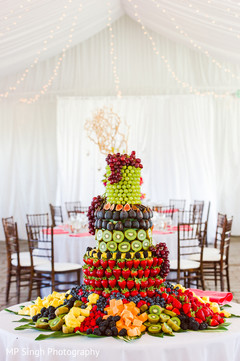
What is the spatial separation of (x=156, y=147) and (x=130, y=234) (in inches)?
307

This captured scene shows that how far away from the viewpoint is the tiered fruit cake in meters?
2.81

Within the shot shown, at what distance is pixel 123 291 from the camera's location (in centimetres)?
301

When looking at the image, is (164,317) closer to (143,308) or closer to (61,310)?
(143,308)

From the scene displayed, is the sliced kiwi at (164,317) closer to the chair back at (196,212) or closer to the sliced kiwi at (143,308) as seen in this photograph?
the sliced kiwi at (143,308)

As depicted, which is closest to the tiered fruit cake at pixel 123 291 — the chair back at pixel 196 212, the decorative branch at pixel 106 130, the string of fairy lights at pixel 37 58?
the chair back at pixel 196 212

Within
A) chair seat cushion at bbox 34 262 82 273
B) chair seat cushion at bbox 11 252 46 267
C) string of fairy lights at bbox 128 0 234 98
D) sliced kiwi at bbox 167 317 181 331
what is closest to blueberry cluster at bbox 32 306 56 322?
sliced kiwi at bbox 167 317 181 331

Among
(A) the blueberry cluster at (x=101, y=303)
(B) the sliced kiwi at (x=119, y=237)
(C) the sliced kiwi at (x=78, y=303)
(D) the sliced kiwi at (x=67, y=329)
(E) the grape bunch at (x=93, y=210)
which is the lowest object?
(D) the sliced kiwi at (x=67, y=329)

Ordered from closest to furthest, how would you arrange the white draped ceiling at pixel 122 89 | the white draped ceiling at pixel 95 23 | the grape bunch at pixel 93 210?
the grape bunch at pixel 93 210
the white draped ceiling at pixel 95 23
the white draped ceiling at pixel 122 89

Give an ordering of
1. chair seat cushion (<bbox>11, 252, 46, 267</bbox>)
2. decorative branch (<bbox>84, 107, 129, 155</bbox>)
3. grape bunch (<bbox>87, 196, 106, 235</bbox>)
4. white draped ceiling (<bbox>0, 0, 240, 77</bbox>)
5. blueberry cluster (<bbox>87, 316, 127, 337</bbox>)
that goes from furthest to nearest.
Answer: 1. decorative branch (<bbox>84, 107, 129, 155</bbox>)
2. white draped ceiling (<bbox>0, 0, 240, 77</bbox>)
3. chair seat cushion (<bbox>11, 252, 46, 267</bbox>)
4. grape bunch (<bbox>87, 196, 106, 235</bbox>)
5. blueberry cluster (<bbox>87, 316, 127, 337</bbox>)

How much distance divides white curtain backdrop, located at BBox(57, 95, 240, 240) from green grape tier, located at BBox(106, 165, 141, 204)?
7.22 m

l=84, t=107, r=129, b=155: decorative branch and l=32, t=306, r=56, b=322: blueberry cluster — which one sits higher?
l=84, t=107, r=129, b=155: decorative branch

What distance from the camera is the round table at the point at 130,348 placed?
8.55 ft

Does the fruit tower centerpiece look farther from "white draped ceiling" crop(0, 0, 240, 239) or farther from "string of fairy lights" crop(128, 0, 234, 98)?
"string of fairy lights" crop(128, 0, 234, 98)

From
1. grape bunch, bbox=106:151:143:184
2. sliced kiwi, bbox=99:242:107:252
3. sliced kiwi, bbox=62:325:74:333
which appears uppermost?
grape bunch, bbox=106:151:143:184
